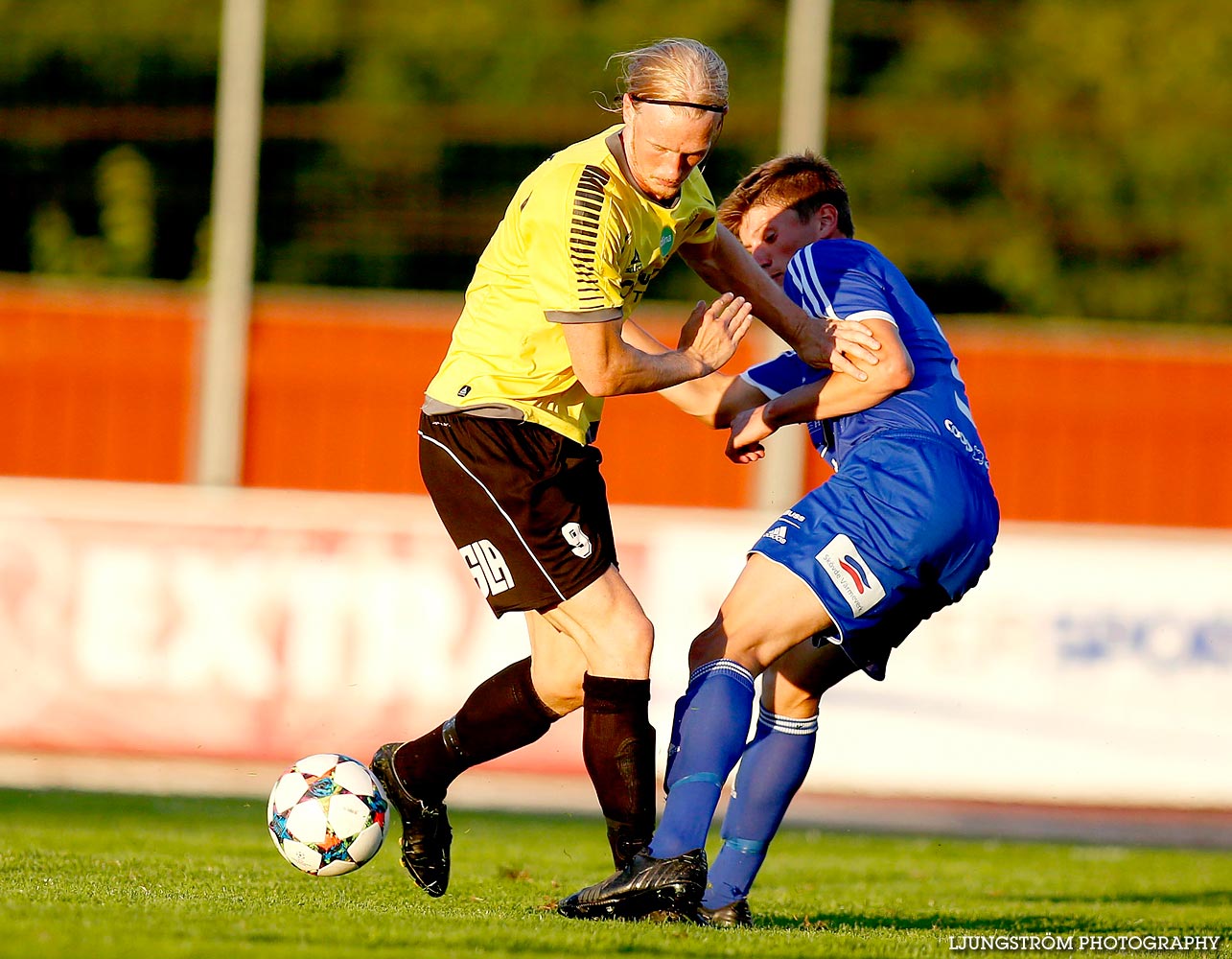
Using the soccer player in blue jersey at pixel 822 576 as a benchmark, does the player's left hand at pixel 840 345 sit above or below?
above

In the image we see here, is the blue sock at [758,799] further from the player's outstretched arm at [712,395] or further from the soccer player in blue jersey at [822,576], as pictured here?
the player's outstretched arm at [712,395]

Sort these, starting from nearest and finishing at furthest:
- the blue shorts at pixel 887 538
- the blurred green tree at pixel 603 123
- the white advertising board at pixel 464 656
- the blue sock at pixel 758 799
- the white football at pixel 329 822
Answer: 1. the blue shorts at pixel 887 538
2. the blue sock at pixel 758 799
3. the white football at pixel 329 822
4. the white advertising board at pixel 464 656
5. the blurred green tree at pixel 603 123

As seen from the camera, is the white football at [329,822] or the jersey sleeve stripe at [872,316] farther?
the white football at [329,822]

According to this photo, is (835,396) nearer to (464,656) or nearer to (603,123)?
(464,656)

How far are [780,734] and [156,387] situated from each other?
1467cm

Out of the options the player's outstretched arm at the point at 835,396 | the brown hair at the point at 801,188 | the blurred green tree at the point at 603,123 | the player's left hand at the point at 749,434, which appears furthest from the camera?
the blurred green tree at the point at 603,123

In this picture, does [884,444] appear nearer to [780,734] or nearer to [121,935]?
[780,734]

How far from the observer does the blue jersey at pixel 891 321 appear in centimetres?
533

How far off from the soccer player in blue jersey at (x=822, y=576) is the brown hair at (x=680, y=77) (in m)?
0.85

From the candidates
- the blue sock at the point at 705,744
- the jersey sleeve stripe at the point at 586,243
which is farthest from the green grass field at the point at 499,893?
the jersey sleeve stripe at the point at 586,243

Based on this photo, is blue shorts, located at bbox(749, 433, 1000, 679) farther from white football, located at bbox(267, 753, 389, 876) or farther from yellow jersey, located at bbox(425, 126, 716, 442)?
white football, located at bbox(267, 753, 389, 876)

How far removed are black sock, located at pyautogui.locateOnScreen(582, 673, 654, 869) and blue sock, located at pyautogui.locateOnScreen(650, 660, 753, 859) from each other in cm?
8

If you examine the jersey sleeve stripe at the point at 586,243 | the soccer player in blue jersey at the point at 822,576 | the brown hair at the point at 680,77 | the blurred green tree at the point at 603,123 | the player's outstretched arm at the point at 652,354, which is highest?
the blurred green tree at the point at 603,123

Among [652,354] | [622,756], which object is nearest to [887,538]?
[652,354]
